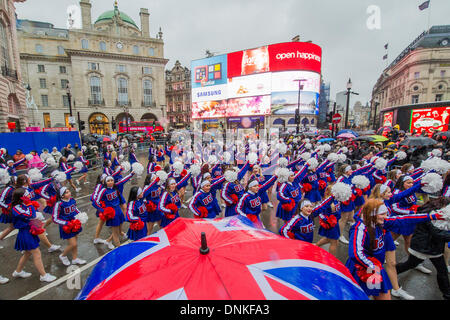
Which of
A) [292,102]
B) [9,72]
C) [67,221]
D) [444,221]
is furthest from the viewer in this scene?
[292,102]

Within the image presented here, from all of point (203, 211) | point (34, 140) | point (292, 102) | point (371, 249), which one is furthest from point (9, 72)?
point (292, 102)

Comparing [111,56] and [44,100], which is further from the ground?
[111,56]

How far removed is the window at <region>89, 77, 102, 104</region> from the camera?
4222 centimetres

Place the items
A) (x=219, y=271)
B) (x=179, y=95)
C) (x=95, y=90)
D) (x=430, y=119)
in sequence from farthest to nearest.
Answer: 1. (x=179, y=95)
2. (x=95, y=90)
3. (x=430, y=119)
4. (x=219, y=271)

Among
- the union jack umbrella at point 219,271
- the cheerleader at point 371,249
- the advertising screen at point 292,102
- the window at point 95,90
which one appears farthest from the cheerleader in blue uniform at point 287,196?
the window at point 95,90

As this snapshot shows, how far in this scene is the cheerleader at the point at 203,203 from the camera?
492 centimetres

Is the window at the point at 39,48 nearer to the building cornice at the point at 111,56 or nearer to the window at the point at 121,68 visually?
the building cornice at the point at 111,56

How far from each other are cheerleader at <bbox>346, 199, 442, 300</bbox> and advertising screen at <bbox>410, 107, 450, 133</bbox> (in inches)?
929

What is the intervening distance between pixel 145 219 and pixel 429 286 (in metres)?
5.51

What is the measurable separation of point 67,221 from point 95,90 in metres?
46.2

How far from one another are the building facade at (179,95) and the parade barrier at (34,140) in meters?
47.4

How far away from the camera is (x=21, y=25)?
5088 centimetres

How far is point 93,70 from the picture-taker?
41.7 m

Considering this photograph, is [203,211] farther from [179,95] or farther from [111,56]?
[179,95]
